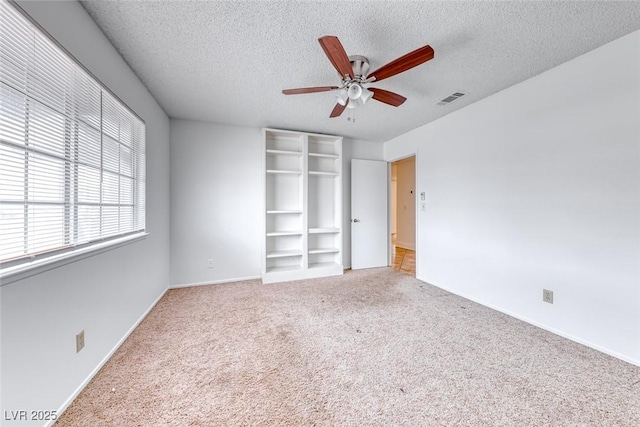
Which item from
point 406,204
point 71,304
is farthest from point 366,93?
point 406,204

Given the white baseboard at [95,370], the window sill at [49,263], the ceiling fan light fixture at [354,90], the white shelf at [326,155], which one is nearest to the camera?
the window sill at [49,263]

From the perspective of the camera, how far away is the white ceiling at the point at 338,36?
157cm

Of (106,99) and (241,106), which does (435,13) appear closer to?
(241,106)

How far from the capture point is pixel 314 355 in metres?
1.89

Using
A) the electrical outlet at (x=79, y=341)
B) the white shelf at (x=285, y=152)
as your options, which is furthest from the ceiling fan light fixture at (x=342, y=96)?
the electrical outlet at (x=79, y=341)

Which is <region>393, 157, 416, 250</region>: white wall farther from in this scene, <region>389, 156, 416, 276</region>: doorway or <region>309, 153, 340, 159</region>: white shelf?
<region>309, 153, 340, 159</region>: white shelf

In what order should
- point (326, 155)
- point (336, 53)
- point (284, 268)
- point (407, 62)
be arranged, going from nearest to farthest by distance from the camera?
point (336, 53) → point (407, 62) → point (284, 268) → point (326, 155)

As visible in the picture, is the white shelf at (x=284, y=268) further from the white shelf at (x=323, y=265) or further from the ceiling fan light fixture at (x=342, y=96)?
the ceiling fan light fixture at (x=342, y=96)

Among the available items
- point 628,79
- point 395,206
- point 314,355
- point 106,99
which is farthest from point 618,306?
point 395,206

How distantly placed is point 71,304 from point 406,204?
6.71 metres

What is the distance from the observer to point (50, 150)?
129 cm

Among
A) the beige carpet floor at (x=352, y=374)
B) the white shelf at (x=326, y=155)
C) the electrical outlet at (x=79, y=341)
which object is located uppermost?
the white shelf at (x=326, y=155)

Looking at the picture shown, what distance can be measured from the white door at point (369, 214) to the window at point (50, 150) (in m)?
3.44

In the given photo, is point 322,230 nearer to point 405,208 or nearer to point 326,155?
point 326,155
